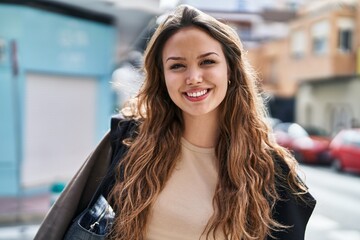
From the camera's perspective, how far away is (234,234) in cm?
193

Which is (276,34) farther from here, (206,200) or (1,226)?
(206,200)

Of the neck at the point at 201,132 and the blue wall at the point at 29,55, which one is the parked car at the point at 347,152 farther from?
the neck at the point at 201,132

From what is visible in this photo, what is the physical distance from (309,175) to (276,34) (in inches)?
978

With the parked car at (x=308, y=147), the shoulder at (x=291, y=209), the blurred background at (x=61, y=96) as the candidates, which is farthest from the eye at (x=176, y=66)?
the parked car at (x=308, y=147)

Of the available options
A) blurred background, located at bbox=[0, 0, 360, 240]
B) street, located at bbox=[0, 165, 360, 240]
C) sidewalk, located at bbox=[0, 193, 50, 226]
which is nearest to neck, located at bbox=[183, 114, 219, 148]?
street, located at bbox=[0, 165, 360, 240]

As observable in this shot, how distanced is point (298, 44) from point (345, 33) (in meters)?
4.04

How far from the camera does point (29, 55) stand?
29.5 ft

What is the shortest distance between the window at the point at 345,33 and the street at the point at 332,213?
11.1 meters

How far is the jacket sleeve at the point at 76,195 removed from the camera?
1924mm

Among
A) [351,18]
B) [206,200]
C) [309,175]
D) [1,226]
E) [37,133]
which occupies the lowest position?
[309,175]

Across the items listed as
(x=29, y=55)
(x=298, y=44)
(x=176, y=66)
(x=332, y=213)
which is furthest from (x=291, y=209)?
(x=298, y=44)

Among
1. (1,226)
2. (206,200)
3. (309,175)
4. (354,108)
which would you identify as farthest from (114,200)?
(354,108)

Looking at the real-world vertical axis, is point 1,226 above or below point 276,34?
below

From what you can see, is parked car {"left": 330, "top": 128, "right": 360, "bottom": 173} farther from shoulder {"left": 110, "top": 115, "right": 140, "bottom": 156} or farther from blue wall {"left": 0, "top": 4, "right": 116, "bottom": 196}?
shoulder {"left": 110, "top": 115, "right": 140, "bottom": 156}
